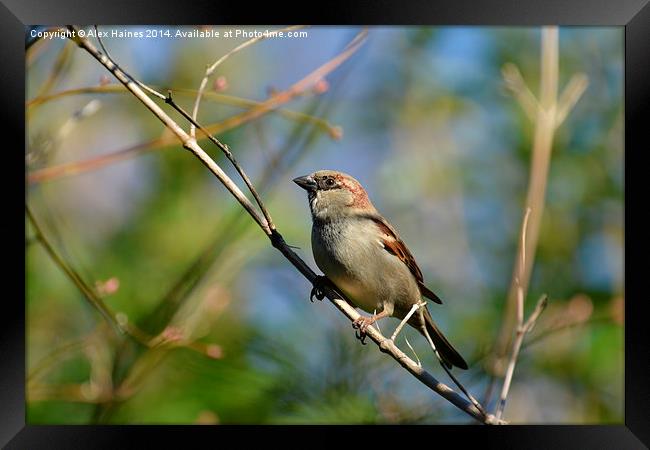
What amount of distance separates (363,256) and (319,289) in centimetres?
32

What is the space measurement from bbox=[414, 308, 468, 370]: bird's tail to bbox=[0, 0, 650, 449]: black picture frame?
1.29ft

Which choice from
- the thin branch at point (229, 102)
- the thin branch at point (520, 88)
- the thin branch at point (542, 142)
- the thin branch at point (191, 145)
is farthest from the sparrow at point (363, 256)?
→ the thin branch at point (520, 88)

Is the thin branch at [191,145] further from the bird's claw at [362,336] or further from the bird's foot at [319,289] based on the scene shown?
the bird's claw at [362,336]

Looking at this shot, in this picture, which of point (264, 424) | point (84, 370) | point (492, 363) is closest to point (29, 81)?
point (84, 370)

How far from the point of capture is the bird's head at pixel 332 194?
4.15m

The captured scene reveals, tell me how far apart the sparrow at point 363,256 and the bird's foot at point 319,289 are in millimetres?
37

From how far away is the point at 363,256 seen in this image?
4.09 m

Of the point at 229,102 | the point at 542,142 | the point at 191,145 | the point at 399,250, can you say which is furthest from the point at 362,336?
the point at 542,142

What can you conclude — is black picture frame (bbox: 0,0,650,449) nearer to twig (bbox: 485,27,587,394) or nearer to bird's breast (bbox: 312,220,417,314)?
twig (bbox: 485,27,587,394)

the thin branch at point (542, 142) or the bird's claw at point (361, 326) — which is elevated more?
the thin branch at point (542, 142)
